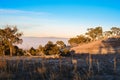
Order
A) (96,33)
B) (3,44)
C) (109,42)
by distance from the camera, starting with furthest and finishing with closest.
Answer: (96,33)
(109,42)
(3,44)

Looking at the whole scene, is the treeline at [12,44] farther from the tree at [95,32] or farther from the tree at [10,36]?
the tree at [95,32]

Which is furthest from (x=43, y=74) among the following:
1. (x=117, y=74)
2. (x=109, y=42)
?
(x=109, y=42)

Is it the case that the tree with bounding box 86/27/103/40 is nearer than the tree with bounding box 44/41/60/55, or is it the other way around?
the tree with bounding box 44/41/60/55

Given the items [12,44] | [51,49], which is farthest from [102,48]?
[12,44]

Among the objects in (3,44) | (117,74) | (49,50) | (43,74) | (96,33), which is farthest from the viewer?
(96,33)

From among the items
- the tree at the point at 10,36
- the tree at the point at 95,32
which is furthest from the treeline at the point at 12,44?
the tree at the point at 95,32

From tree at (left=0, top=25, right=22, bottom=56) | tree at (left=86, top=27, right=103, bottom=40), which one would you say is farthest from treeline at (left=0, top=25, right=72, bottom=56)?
tree at (left=86, top=27, right=103, bottom=40)

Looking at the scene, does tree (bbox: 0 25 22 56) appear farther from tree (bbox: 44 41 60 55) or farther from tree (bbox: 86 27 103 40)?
tree (bbox: 86 27 103 40)

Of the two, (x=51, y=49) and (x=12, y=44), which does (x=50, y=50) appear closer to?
(x=51, y=49)

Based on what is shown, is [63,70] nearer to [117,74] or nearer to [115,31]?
[117,74]

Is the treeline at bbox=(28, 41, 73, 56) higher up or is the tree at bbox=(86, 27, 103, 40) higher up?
the tree at bbox=(86, 27, 103, 40)

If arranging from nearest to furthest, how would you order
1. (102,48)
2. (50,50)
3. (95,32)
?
1. (50,50)
2. (102,48)
3. (95,32)

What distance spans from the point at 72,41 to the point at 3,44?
101 feet

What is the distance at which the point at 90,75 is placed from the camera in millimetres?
15242
